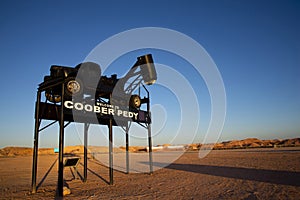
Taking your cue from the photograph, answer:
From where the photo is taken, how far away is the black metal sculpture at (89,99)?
34.4 ft

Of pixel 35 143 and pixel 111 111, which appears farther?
pixel 111 111

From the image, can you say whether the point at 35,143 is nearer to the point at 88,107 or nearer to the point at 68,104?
the point at 68,104

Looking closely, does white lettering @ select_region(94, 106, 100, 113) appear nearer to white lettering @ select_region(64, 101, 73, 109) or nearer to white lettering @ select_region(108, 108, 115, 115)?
white lettering @ select_region(108, 108, 115, 115)

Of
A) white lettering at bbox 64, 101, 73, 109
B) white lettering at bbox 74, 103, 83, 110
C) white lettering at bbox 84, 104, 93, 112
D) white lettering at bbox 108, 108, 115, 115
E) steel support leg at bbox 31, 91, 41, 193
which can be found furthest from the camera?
white lettering at bbox 108, 108, 115, 115

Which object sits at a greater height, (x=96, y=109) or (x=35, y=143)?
(x=96, y=109)

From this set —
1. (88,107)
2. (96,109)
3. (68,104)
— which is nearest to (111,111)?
(96,109)

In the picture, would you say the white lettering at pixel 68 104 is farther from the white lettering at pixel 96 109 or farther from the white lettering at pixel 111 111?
the white lettering at pixel 111 111

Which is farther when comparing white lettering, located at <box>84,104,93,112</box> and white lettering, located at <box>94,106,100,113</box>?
white lettering, located at <box>94,106,100,113</box>

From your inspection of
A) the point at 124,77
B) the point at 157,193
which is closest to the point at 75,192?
the point at 157,193

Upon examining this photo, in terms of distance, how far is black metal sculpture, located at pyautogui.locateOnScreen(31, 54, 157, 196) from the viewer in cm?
1049

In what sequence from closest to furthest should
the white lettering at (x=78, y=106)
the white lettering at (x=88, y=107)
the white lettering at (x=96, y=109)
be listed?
1. the white lettering at (x=78, y=106)
2. the white lettering at (x=88, y=107)
3. the white lettering at (x=96, y=109)


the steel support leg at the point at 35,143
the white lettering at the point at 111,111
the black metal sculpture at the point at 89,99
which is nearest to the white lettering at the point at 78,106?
the black metal sculpture at the point at 89,99

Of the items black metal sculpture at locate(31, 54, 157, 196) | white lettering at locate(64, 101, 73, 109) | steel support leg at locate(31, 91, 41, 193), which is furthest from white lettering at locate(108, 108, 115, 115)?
steel support leg at locate(31, 91, 41, 193)

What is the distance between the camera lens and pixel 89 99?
1259 centimetres
